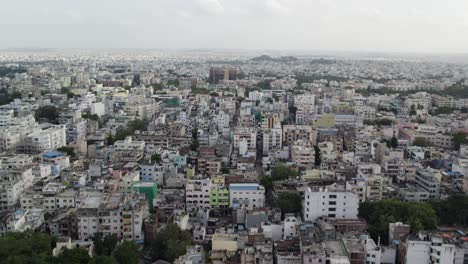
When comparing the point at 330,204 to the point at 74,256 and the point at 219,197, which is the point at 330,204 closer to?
the point at 219,197

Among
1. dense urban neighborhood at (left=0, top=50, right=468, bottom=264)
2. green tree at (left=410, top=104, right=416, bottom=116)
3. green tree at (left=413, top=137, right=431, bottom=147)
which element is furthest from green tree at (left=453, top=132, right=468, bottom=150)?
→ green tree at (left=410, top=104, right=416, bottom=116)

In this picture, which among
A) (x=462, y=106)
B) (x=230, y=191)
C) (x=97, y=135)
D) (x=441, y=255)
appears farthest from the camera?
(x=462, y=106)

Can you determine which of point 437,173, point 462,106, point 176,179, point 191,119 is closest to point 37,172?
point 176,179

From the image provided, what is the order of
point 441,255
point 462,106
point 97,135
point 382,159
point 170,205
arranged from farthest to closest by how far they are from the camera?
point 462,106 → point 97,135 → point 382,159 → point 170,205 → point 441,255

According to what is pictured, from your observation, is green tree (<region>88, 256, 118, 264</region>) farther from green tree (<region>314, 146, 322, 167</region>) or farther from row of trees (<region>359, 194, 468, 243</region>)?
green tree (<region>314, 146, 322, 167</region>)

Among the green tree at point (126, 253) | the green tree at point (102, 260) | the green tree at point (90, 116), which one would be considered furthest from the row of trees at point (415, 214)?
the green tree at point (90, 116)

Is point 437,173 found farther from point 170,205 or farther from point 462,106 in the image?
point 462,106
